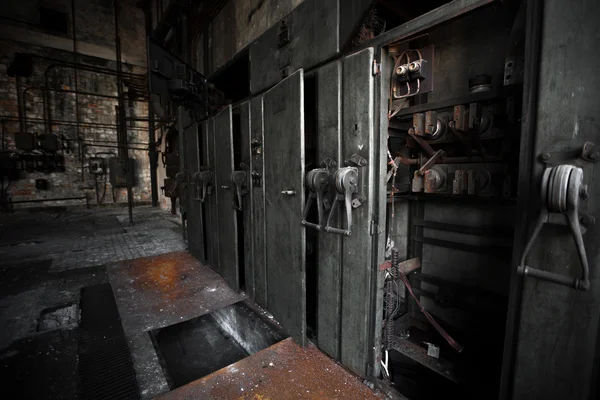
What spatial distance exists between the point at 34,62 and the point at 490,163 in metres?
12.7

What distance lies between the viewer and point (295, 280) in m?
2.24

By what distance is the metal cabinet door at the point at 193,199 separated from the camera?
4.23 metres

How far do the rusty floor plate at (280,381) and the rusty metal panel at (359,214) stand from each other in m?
0.14

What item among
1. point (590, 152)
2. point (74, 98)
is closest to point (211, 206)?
point (590, 152)

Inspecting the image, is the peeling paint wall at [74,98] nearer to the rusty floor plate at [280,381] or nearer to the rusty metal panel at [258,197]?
the rusty metal panel at [258,197]

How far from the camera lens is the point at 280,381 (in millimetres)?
1870

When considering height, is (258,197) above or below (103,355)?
above

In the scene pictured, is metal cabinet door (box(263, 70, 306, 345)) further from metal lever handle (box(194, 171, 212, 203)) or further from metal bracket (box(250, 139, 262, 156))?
metal lever handle (box(194, 171, 212, 203))

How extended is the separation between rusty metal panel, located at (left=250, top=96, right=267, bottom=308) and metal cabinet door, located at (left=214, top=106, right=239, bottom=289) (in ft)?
1.43

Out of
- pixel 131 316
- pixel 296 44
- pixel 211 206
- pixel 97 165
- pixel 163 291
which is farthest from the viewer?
pixel 97 165

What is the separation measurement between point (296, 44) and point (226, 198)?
6.27 feet

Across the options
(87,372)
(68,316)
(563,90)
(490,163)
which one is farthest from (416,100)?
(68,316)

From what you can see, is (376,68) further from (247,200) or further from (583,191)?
(247,200)

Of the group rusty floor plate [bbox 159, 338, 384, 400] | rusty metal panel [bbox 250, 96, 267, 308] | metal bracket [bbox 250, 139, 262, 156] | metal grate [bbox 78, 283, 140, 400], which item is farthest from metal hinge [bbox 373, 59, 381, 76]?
metal grate [bbox 78, 283, 140, 400]
